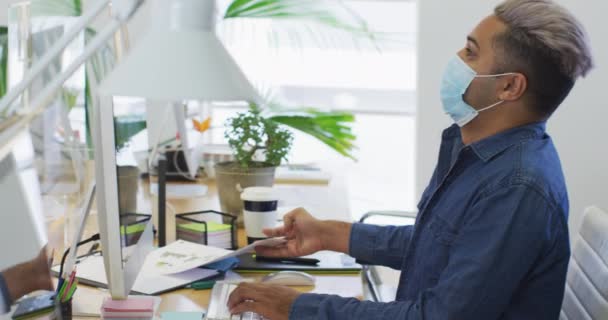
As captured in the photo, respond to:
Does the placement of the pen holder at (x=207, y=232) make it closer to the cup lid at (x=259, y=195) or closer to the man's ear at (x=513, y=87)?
the cup lid at (x=259, y=195)

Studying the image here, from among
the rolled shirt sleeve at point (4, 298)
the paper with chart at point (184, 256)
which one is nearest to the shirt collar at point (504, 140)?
the paper with chart at point (184, 256)

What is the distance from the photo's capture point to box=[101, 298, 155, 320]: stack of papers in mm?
1406

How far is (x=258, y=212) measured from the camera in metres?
1.98

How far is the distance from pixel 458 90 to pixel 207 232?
68 centimetres

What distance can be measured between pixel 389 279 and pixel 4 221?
2.59 meters

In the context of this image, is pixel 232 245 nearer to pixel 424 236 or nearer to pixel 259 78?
pixel 424 236

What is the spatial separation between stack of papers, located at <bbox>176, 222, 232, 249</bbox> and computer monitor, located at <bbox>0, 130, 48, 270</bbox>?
89 centimetres

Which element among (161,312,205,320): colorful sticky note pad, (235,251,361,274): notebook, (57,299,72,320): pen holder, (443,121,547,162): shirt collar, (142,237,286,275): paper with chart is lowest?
(235,251,361,274): notebook

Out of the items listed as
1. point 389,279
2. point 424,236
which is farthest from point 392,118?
point 424,236

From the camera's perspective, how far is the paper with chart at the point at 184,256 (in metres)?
1.71

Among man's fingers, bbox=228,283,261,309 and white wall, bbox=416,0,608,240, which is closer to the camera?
man's fingers, bbox=228,283,261,309

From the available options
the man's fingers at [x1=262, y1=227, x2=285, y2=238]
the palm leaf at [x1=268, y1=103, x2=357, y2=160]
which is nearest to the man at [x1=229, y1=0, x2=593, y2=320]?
the man's fingers at [x1=262, y1=227, x2=285, y2=238]

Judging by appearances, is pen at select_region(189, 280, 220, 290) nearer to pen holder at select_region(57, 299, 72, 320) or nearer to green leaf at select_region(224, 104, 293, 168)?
pen holder at select_region(57, 299, 72, 320)

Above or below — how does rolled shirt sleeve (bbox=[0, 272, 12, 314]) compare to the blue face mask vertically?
below
